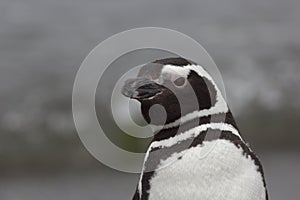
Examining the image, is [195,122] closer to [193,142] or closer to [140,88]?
[193,142]

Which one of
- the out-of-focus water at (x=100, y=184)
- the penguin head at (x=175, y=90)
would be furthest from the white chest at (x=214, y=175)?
the out-of-focus water at (x=100, y=184)

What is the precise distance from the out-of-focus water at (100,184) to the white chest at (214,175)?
5.17ft

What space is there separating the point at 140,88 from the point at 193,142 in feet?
0.64

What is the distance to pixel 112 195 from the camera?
4.60 meters

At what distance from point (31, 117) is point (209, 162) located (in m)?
3.10

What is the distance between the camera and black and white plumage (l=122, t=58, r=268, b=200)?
2803mm

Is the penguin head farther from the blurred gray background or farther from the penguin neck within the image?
the blurred gray background

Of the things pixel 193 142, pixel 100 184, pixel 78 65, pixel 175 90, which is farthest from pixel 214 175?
pixel 78 65

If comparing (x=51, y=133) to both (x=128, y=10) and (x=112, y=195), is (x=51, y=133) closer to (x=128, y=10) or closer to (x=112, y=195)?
(x=112, y=195)

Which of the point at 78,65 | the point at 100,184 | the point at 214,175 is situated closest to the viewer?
→ the point at 214,175

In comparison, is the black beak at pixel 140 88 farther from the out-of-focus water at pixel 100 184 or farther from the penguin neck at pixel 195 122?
the out-of-focus water at pixel 100 184

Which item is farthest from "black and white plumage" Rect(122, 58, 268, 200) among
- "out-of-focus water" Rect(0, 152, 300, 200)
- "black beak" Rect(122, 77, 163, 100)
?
"out-of-focus water" Rect(0, 152, 300, 200)

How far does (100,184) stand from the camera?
4.82 meters

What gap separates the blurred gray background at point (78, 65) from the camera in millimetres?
4918
